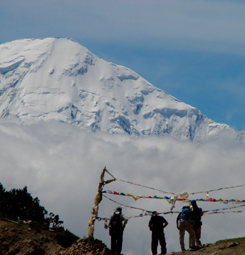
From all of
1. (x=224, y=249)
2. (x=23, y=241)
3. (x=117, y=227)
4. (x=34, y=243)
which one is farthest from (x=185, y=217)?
(x=23, y=241)

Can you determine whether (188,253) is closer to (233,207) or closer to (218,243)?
(218,243)

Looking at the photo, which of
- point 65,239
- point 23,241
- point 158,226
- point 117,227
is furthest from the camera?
point 65,239

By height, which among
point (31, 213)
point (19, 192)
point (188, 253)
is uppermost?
point (19, 192)

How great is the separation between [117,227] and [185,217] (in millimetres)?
3012

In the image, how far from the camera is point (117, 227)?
63.4 feet

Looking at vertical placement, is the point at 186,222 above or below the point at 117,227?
above

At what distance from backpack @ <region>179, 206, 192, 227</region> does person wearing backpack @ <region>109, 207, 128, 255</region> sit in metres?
2.45

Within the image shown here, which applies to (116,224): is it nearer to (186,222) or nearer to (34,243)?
(186,222)

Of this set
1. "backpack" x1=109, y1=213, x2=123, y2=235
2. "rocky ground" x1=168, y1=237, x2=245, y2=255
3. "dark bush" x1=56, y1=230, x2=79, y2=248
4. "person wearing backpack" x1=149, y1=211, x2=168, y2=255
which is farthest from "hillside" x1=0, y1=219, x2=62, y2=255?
"rocky ground" x1=168, y1=237, x2=245, y2=255

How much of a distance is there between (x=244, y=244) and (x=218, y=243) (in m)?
1.25

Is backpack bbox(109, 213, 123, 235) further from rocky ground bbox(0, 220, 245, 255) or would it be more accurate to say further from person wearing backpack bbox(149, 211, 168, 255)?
person wearing backpack bbox(149, 211, 168, 255)

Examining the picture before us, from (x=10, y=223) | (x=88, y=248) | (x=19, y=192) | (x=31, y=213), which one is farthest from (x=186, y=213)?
(x=19, y=192)

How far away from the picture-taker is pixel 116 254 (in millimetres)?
19594

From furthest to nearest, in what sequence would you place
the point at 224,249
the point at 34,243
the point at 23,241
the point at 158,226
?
the point at 34,243
the point at 23,241
the point at 158,226
the point at 224,249
